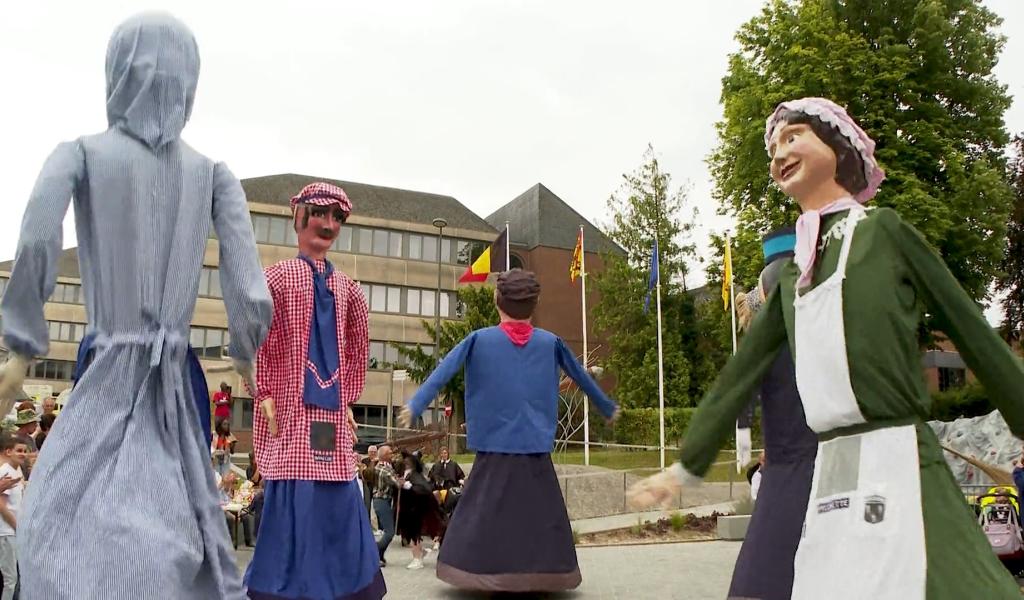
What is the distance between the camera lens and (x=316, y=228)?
517 centimetres

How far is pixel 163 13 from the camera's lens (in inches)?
133

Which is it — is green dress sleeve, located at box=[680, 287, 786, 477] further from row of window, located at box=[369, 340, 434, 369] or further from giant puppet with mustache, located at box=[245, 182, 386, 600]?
row of window, located at box=[369, 340, 434, 369]

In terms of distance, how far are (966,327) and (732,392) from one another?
0.79 m

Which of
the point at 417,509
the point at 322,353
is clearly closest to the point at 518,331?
the point at 322,353

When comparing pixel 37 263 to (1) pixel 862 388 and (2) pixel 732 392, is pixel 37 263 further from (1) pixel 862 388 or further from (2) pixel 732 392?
(1) pixel 862 388

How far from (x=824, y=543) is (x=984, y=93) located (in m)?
21.9

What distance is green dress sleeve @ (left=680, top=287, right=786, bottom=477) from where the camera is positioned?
315cm

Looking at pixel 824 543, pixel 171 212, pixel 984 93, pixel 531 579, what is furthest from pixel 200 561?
pixel 984 93

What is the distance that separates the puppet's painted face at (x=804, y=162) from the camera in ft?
10.5

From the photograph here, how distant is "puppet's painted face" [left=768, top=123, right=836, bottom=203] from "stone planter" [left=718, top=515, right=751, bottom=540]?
9003 mm

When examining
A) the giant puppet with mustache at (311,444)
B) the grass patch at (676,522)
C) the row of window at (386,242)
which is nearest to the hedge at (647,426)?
the grass patch at (676,522)

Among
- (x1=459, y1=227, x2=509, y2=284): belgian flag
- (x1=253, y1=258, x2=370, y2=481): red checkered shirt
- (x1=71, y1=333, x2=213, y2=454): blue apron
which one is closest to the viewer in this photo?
(x1=71, y1=333, x2=213, y2=454): blue apron

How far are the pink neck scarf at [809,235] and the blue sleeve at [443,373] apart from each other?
3694mm

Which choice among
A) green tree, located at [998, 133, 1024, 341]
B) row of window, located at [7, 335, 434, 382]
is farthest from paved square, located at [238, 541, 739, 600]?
row of window, located at [7, 335, 434, 382]
